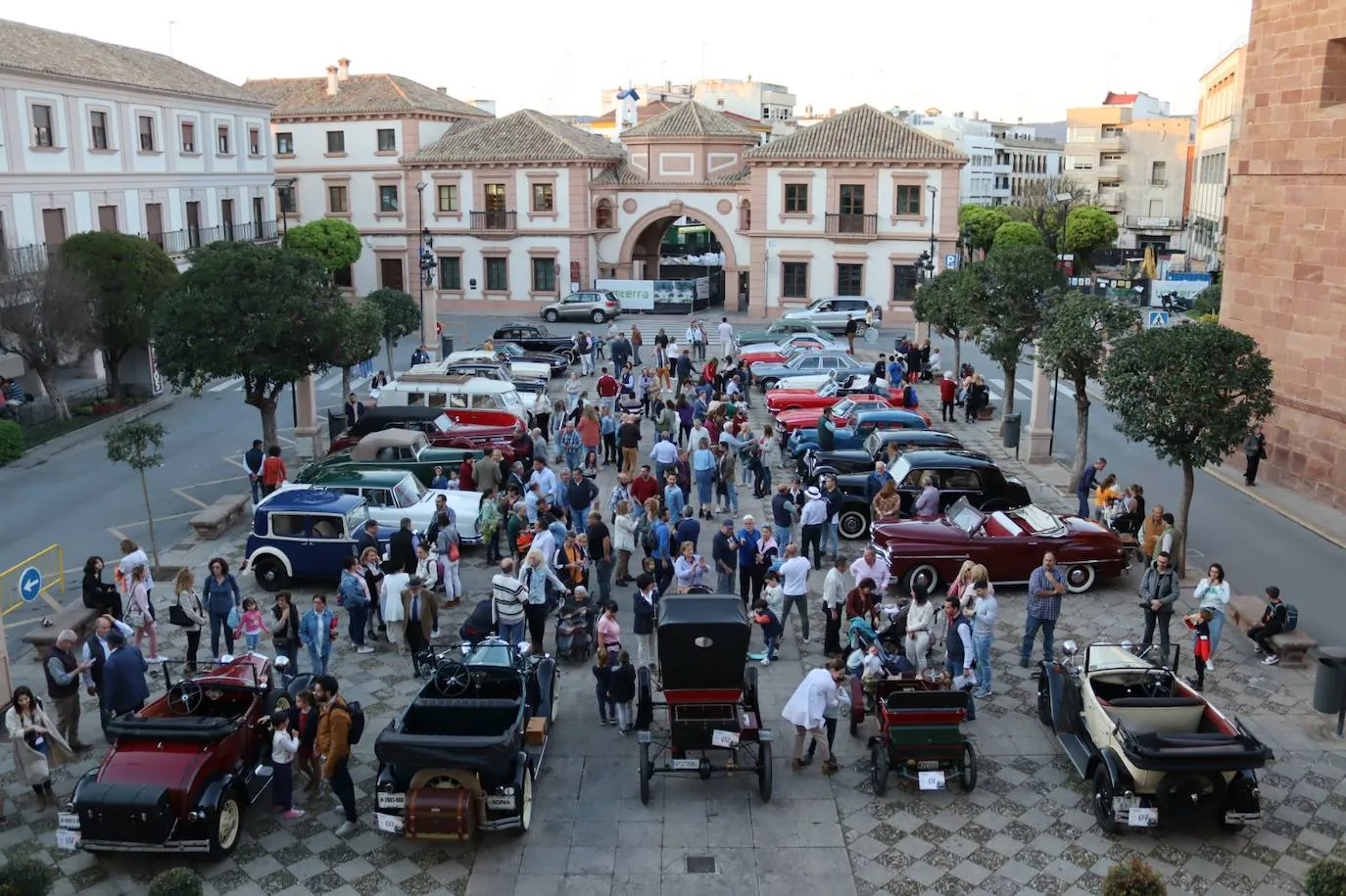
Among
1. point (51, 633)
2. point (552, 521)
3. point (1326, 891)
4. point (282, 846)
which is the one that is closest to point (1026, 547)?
point (552, 521)

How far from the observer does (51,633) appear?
573 inches

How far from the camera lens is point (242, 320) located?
2273cm

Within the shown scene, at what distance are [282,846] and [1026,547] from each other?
35.8ft

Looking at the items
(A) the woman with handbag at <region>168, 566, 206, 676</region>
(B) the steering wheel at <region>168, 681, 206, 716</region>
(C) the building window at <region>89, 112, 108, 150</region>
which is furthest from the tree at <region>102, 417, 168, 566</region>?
(C) the building window at <region>89, 112, 108, 150</region>

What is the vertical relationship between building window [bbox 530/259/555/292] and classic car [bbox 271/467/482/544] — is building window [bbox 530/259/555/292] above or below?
above

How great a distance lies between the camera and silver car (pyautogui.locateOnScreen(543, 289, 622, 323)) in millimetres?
47812

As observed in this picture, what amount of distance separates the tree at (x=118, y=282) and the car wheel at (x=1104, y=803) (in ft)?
90.2

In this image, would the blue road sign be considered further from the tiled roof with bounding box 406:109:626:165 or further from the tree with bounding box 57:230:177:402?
the tiled roof with bounding box 406:109:626:165

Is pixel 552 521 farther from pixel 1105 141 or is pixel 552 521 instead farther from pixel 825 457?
pixel 1105 141

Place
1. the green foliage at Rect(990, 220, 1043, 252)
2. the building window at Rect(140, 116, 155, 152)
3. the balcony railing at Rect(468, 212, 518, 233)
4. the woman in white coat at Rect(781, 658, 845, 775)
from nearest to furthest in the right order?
the woman in white coat at Rect(781, 658, 845, 775) < the building window at Rect(140, 116, 155, 152) < the balcony railing at Rect(468, 212, 518, 233) < the green foliage at Rect(990, 220, 1043, 252)

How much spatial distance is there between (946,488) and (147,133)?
33280 millimetres

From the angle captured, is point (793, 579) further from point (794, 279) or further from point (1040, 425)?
point (794, 279)

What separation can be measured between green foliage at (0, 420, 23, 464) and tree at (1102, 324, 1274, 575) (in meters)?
22.3

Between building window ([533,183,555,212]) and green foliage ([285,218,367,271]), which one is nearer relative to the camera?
green foliage ([285,218,367,271])
